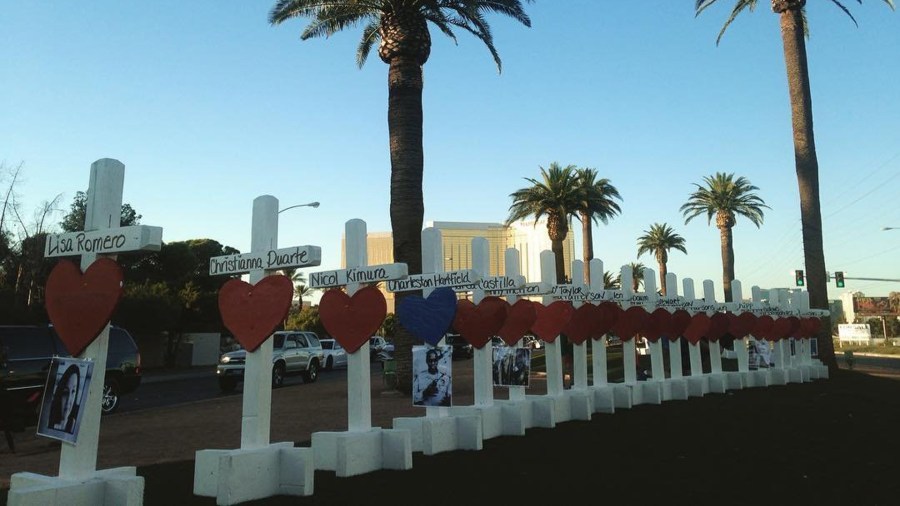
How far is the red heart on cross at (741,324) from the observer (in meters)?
18.6

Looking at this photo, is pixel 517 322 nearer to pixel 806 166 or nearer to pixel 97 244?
pixel 97 244

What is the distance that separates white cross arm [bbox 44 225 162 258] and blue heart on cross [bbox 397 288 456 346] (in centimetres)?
378

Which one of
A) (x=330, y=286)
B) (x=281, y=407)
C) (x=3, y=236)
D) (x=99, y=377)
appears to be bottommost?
(x=281, y=407)

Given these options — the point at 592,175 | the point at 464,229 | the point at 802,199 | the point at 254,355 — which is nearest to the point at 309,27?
the point at 254,355

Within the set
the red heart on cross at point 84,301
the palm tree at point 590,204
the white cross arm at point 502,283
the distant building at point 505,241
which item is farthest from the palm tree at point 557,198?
the distant building at point 505,241

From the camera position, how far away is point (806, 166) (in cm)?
2550

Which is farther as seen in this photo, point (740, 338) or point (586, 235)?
point (586, 235)

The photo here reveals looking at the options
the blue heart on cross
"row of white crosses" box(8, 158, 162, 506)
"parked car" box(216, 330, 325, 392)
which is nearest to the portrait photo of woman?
"row of white crosses" box(8, 158, 162, 506)

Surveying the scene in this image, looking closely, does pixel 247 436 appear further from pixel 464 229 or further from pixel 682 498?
pixel 464 229

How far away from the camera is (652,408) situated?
541 inches

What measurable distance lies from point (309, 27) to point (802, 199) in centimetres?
1989

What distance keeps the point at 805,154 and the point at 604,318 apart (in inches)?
684

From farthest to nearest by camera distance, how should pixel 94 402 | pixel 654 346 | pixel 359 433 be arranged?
pixel 654 346, pixel 359 433, pixel 94 402

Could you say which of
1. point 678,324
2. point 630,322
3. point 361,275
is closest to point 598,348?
point 630,322
